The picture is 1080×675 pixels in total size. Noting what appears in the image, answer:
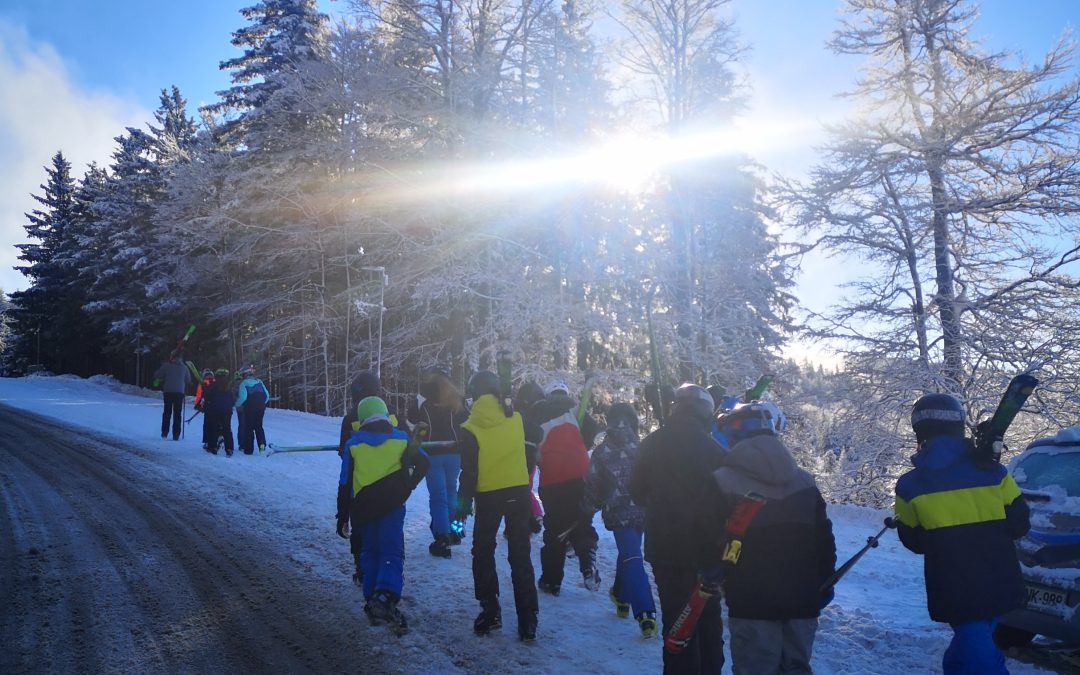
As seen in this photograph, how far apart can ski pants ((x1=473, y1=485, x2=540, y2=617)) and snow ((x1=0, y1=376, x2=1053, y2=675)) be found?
0.32 meters

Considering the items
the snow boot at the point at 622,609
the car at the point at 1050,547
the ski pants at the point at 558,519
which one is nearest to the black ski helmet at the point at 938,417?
the car at the point at 1050,547

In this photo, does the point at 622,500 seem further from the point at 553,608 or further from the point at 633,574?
the point at 553,608

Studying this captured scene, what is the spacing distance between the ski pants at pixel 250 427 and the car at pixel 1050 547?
1230cm

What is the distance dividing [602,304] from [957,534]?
13993 mm

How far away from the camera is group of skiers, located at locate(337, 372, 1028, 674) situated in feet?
11.9

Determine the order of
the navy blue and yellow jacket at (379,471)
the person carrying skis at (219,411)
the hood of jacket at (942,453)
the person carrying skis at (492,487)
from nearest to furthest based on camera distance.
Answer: the hood of jacket at (942,453), the person carrying skis at (492,487), the navy blue and yellow jacket at (379,471), the person carrying skis at (219,411)

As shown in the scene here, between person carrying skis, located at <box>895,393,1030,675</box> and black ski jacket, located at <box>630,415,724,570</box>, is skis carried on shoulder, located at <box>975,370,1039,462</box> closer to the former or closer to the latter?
person carrying skis, located at <box>895,393,1030,675</box>

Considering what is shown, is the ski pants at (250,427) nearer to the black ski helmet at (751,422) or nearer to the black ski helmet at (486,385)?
the black ski helmet at (486,385)

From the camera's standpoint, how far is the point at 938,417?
387cm

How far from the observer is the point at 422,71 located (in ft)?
61.2

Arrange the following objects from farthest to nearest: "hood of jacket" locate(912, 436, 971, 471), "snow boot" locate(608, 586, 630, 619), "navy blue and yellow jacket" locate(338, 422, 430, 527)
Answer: "snow boot" locate(608, 586, 630, 619)
"navy blue and yellow jacket" locate(338, 422, 430, 527)
"hood of jacket" locate(912, 436, 971, 471)

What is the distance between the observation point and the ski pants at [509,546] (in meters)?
5.16

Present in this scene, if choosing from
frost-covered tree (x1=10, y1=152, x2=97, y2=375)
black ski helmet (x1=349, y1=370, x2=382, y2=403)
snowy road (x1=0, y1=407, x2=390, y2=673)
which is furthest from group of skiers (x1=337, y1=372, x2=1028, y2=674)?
frost-covered tree (x1=10, y1=152, x2=97, y2=375)

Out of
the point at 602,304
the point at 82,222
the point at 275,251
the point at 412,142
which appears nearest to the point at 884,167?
the point at 602,304
